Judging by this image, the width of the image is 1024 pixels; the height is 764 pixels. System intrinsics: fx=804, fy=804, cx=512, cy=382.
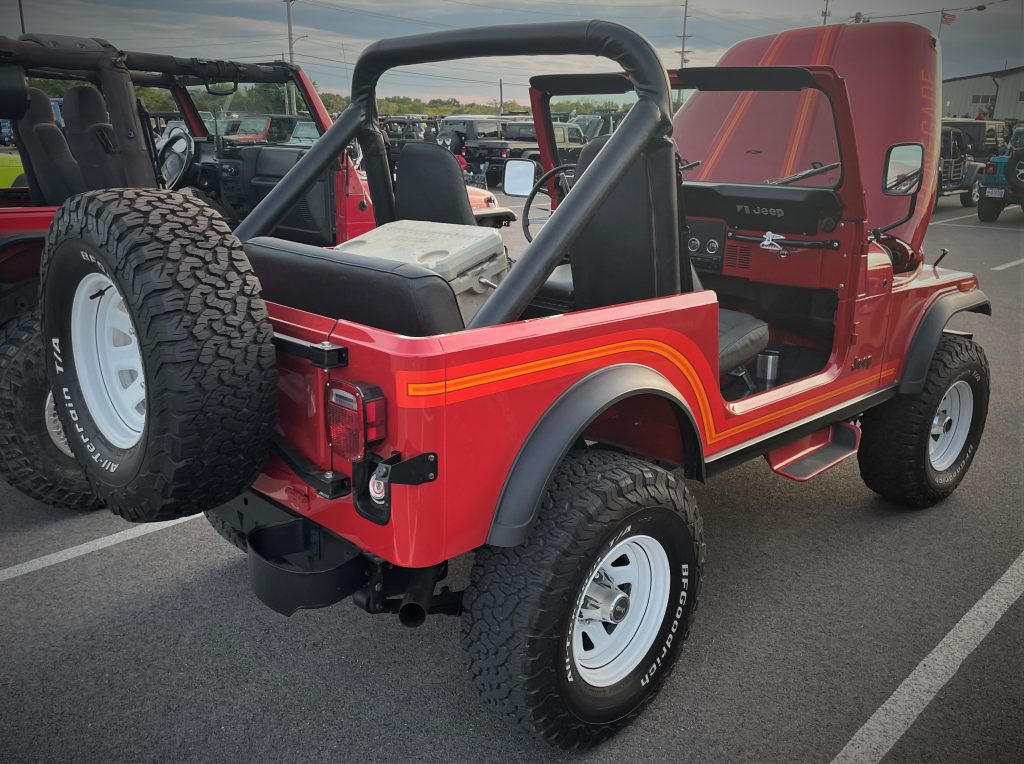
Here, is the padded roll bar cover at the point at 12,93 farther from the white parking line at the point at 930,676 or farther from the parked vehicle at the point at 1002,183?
the parked vehicle at the point at 1002,183

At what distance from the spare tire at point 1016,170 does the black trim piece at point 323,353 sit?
17561mm

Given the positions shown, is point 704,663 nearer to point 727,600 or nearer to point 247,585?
point 727,600

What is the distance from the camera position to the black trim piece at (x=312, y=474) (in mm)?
2010

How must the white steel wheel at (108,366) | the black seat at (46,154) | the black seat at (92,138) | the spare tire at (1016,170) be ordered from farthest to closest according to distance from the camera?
the spare tire at (1016,170) → the black seat at (92,138) → the black seat at (46,154) → the white steel wheel at (108,366)

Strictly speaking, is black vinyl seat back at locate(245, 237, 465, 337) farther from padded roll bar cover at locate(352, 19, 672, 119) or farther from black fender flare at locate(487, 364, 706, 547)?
padded roll bar cover at locate(352, 19, 672, 119)

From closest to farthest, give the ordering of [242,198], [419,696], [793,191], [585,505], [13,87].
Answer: [585,505] < [419,696] < [793,191] < [13,87] < [242,198]

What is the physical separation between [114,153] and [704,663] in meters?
4.16

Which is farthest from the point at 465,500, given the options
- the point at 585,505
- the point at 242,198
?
the point at 242,198

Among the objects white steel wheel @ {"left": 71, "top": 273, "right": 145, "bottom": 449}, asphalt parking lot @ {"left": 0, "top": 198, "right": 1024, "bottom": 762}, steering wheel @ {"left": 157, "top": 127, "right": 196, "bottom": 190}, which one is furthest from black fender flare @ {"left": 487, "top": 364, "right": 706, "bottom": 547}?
steering wheel @ {"left": 157, "top": 127, "right": 196, "bottom": 190}

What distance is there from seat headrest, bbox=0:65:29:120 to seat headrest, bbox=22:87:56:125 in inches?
5.3

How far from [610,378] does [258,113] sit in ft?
20.7

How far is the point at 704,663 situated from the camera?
2.73 meters


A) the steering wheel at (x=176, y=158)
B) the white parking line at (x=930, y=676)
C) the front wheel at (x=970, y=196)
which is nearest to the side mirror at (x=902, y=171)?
the white parking line at (x=930, y=676)

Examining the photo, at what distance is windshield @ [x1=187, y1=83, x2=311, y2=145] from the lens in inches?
260
